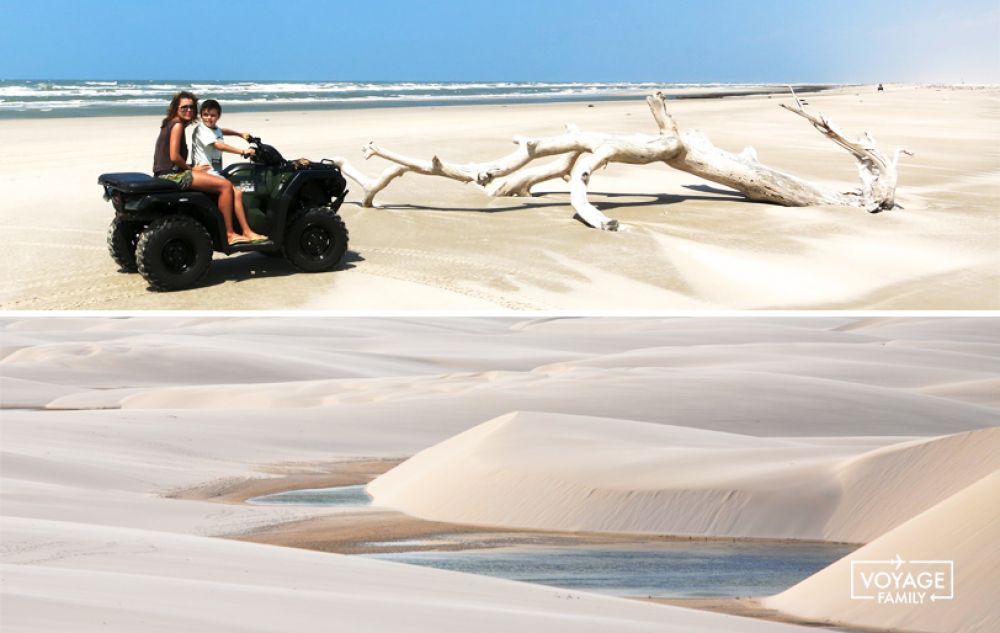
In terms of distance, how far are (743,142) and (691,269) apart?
41.8 feet

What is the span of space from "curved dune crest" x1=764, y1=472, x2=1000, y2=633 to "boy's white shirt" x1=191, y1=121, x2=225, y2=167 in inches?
210

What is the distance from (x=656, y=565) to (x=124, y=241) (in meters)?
5.09

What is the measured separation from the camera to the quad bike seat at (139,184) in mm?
8094

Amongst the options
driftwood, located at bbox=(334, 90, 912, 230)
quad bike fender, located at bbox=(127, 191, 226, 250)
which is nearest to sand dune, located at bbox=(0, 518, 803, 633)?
quad bike fender, located at bbox=(127, 191, 226, 250)

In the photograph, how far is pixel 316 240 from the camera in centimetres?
896

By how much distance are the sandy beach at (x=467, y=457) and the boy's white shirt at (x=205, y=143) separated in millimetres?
1913

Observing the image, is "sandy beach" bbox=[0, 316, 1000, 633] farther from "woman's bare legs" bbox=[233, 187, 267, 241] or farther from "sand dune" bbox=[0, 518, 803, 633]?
"woman's bare legs" bbox=[233, 187, 267, 241]

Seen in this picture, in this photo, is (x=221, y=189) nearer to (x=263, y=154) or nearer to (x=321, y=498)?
(x=263, y=154)

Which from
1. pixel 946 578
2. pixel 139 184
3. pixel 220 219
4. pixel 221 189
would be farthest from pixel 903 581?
pixel 139 184

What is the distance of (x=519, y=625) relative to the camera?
3971 millimetres

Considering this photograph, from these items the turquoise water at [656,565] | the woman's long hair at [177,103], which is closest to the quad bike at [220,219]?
the woman's long hair at [177,103]

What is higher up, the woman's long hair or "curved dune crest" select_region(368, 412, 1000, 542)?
the woman's long hair

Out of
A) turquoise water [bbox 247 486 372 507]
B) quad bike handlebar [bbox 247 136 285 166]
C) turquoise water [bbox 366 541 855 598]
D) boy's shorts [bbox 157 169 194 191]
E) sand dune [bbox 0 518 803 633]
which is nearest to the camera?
sand dune [bbox 0 518 803 633]

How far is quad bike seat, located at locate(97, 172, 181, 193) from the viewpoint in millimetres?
8094
